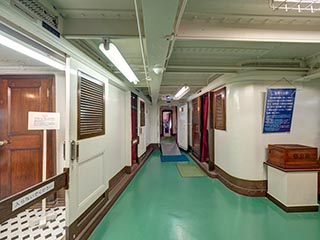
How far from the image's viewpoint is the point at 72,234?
2.18 metres

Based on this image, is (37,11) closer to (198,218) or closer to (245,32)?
(245,32)

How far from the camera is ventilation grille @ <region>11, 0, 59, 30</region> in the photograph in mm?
1364

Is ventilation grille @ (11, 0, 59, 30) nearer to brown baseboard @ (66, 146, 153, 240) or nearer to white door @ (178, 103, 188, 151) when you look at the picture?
brown baseboard @ (66, 146, 153, 240)

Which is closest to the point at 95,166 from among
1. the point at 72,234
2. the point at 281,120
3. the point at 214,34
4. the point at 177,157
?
the point at 72,234

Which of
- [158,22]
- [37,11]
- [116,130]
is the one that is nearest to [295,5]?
[158,22]

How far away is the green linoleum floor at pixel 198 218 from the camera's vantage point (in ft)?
8.14

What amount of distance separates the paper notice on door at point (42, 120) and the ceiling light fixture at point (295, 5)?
9.12 ft

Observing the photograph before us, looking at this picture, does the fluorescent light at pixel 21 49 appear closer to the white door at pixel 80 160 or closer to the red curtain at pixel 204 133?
the white door at pixel 80 160

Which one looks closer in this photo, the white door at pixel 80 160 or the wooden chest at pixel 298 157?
the white door at pixel 80 160

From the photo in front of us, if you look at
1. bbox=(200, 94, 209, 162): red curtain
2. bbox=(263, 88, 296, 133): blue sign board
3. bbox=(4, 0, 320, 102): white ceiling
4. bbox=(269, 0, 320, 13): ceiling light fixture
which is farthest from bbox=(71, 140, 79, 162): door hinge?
bbox=(200, 94, 209, 162): red curtain

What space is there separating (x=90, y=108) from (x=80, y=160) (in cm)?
74

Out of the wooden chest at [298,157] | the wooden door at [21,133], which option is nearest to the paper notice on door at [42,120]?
the wooden door at [21,133]

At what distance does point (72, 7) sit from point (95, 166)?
202 centimetres

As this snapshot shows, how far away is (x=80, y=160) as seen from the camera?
2385 mm
